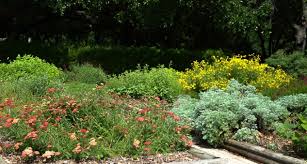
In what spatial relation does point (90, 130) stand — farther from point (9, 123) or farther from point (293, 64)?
point (293, 64)

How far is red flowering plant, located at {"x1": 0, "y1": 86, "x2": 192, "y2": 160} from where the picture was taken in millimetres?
7137

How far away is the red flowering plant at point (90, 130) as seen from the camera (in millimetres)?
7137

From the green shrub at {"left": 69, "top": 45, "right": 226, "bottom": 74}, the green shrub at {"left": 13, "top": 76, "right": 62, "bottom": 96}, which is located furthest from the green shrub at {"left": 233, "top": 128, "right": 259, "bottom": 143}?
the green shrub at {"left": 69, "top": 45, "right": 226, "bottom": 74}

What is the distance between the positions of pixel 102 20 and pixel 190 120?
1575 cm

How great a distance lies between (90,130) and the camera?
7.68 meters

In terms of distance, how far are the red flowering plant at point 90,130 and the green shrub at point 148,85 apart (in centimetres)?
334

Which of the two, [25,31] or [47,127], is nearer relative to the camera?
[47,127]

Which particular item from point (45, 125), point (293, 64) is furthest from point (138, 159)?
point (293, 64)

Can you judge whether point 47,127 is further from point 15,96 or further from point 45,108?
point 15,96

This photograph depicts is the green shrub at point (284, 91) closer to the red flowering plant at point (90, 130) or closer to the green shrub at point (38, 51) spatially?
the red flowering plant at point (90, 130)

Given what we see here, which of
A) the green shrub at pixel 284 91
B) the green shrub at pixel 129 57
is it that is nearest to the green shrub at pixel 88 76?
the green shrub at pixel 129 57

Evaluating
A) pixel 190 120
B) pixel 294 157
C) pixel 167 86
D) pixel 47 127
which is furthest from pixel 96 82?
pixel 294 157

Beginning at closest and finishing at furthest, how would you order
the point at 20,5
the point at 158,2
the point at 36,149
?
the point at 36,149 < the point at 158,2 < the point at 20,5

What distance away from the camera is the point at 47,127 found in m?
7.42
